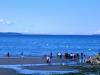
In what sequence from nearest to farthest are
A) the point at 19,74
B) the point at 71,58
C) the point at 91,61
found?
the point at 19,74 < the point at 91,61 < the point at 71,58

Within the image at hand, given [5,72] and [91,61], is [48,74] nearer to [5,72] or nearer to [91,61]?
[5,72]

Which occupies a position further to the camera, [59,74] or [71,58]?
[71,58]

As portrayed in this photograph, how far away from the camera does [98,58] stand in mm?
75188

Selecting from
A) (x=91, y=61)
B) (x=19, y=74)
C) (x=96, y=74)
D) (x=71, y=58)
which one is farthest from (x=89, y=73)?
(x=71, y=58)

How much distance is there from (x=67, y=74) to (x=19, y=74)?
5.88m

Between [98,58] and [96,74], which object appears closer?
[96,74]

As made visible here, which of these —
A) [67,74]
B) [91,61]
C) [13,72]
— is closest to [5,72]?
[13,72]

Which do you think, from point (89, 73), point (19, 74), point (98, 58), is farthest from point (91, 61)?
point (19, 74)

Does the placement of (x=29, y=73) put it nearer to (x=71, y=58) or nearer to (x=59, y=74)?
(x=59, y=74)

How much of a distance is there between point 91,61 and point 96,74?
21.6 m

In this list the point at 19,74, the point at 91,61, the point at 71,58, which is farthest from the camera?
the point at 71,58

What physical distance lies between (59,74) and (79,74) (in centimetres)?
250

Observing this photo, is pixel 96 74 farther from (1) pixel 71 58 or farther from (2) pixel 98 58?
(1) pixel 71 58

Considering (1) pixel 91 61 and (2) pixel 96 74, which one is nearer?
(2) pixel 96 74
